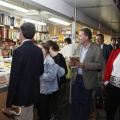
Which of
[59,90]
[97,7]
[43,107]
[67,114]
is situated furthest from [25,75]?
[97,7]

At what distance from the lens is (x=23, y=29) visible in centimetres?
224

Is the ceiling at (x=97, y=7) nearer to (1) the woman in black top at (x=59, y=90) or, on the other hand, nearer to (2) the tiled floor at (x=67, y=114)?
(1) the woman in black top at (x=59, y=90)

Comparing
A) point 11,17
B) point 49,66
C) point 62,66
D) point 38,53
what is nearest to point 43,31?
point 11,17

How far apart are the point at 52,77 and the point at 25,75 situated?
1.04 m

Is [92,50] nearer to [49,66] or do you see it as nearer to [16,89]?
[49,66]

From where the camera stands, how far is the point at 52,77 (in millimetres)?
3160

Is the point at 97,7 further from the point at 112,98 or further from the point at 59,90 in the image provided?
the point at 112,98

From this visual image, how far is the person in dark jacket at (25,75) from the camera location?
6.79ft

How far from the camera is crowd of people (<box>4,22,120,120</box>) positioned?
2.14 meters

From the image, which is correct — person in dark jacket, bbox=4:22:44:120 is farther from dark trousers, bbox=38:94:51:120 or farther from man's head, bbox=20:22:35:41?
dark trousers, bbox=38:94:51:120

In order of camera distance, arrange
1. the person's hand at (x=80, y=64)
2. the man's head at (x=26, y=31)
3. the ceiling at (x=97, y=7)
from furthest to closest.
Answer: the ceiling at (x=97, y=7) < the person's hand at (x=80, y=64) < the man's head at (x=26, y=31)

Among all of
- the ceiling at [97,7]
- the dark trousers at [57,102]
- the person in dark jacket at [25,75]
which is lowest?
the dark trousers at [57,102]

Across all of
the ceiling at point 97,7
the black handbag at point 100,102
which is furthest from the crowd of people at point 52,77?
the ceiling at point 97,7

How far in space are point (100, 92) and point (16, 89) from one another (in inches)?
87.7
